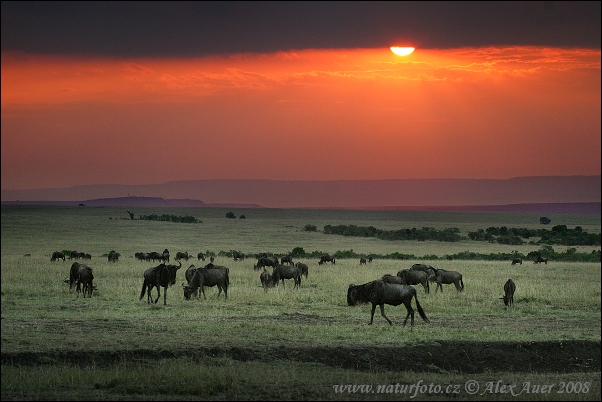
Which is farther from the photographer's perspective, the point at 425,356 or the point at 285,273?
the point at 285,273

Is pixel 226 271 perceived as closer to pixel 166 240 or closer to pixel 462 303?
pixel 462 303

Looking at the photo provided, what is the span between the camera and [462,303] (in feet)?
92.6

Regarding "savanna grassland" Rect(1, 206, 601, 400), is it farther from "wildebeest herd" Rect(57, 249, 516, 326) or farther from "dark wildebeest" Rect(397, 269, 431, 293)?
"dark wildebeest" Rect(397, 269, 431, 293)

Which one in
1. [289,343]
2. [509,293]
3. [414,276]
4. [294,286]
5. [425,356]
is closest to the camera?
[425,356]

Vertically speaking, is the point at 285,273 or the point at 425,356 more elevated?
the point at 285,273

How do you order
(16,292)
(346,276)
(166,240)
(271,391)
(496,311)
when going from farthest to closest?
(166,240) < (346,276) < (16,292) < (496,311) < (271,391)

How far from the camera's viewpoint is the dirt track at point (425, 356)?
54.8ft

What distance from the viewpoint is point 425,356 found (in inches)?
721

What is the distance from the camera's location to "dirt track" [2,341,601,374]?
54.8 feet

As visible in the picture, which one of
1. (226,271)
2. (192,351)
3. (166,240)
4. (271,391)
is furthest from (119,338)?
(166,240)

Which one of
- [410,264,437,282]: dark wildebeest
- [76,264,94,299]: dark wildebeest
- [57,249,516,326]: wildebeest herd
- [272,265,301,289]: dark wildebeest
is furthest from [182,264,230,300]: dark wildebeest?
[410,264,437,282]: dark wildebeest

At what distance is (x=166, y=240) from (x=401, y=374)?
174 feet

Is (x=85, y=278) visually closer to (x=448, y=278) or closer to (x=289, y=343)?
(x=289, y=343)

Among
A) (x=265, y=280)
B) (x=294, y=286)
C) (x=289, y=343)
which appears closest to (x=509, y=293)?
(x=294, y=286)
